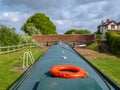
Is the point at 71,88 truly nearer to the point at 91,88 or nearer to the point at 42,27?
the point at 91,88

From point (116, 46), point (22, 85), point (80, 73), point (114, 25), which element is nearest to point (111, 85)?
point (80, 73)

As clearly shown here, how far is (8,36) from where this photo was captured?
37625 mm

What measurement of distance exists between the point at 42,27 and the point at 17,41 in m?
50.7

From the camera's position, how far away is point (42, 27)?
89.8 m

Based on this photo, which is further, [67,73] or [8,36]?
[8,36]

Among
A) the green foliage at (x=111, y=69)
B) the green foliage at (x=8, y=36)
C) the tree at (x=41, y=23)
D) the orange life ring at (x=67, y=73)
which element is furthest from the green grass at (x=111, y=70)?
the tree at (x=41, y=23)

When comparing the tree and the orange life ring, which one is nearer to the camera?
the orange life ring

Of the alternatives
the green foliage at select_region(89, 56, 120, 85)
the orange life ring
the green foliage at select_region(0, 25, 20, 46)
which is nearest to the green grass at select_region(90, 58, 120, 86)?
the green foliage at select_region(89, 56, 120, 85)

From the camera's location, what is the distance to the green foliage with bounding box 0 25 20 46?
36916mm

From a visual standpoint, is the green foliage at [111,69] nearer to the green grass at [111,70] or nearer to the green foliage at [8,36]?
the green grass at [111,70]

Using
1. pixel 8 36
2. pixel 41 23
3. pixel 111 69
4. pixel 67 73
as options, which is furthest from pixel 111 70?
pixel 41 23

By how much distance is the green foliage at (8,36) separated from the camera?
3692 centimetres

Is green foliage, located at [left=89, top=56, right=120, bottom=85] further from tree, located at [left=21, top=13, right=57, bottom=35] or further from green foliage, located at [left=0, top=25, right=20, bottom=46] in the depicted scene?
tree, located at [left=21, top=13, right=57, bottom=35]

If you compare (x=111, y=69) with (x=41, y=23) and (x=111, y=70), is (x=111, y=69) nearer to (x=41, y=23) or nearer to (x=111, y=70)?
(x=111, y=70)
